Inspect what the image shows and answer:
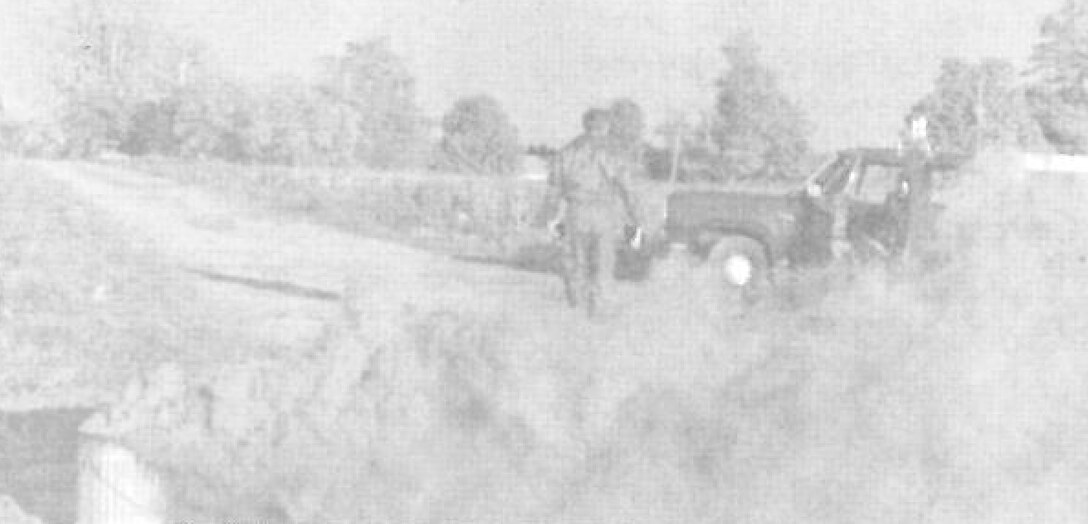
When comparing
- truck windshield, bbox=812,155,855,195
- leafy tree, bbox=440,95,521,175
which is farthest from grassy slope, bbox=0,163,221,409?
truck windshield, bbox=812,155,855,195

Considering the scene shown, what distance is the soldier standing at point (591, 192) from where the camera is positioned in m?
11.6

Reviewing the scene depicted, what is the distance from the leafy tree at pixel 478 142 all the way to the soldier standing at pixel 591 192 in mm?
6279

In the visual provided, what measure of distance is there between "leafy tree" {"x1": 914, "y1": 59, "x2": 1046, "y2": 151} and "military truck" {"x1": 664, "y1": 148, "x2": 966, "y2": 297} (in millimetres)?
5099

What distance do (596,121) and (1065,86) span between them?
1627cm

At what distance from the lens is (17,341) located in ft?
40.3

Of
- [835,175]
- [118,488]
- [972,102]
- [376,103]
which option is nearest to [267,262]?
[835,175]

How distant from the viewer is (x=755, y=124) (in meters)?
24.9

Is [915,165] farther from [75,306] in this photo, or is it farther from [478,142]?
[478,142]

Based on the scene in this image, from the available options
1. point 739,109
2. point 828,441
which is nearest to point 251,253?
point 739,109

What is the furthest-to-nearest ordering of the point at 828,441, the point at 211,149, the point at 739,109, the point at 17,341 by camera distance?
1. the point at 211,149
2. the point at 739,109
3. the point at 17,341
4. the point at 828,441

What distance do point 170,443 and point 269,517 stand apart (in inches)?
18.6

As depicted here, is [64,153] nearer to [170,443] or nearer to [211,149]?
[211,149]

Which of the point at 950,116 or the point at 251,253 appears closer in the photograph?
the point at 251,253

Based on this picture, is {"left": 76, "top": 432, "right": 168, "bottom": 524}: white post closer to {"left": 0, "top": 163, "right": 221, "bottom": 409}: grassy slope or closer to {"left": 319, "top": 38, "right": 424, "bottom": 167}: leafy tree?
{"left": 0, "top": 163, "right": 221, "bottom": 409}: grassy slope
